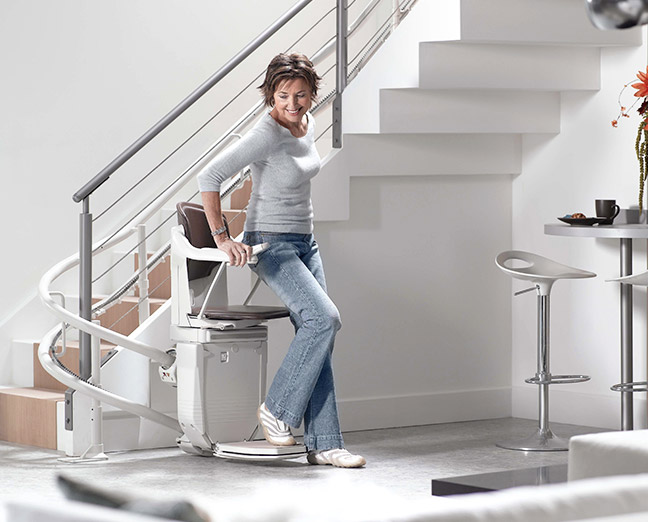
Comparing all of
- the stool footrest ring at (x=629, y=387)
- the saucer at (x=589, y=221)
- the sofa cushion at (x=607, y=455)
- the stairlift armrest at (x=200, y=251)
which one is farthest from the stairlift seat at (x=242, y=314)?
the sofa cushion at (x=607, y=455)

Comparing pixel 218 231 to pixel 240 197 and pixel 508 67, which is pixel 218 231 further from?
pixel 508 67

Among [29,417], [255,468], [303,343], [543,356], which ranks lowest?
[255,468]

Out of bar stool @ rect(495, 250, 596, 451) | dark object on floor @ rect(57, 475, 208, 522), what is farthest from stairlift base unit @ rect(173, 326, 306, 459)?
dark object on floor @ rect(57, 475, 208, 522)

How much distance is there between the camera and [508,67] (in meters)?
6.06

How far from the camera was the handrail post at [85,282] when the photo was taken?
17.6 feet

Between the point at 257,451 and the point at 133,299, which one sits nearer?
the point at 257,451

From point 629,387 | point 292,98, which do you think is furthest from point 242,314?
point 629,387

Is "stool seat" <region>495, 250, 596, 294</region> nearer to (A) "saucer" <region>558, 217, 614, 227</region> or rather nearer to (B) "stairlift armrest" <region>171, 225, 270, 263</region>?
(A) "saucer" <region>558, 217, 614, 227</region>

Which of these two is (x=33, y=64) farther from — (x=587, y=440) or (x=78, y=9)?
(x=587, y=440)

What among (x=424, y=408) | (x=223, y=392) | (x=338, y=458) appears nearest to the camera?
(x=338, y=458)

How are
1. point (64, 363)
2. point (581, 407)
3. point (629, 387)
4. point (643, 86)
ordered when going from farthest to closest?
point (581, 407) < point (64, 363) < point (629, 387) < point (643, 86)

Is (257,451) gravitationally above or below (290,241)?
below

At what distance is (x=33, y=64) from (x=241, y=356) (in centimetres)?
221

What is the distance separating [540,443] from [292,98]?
188 centimetres
